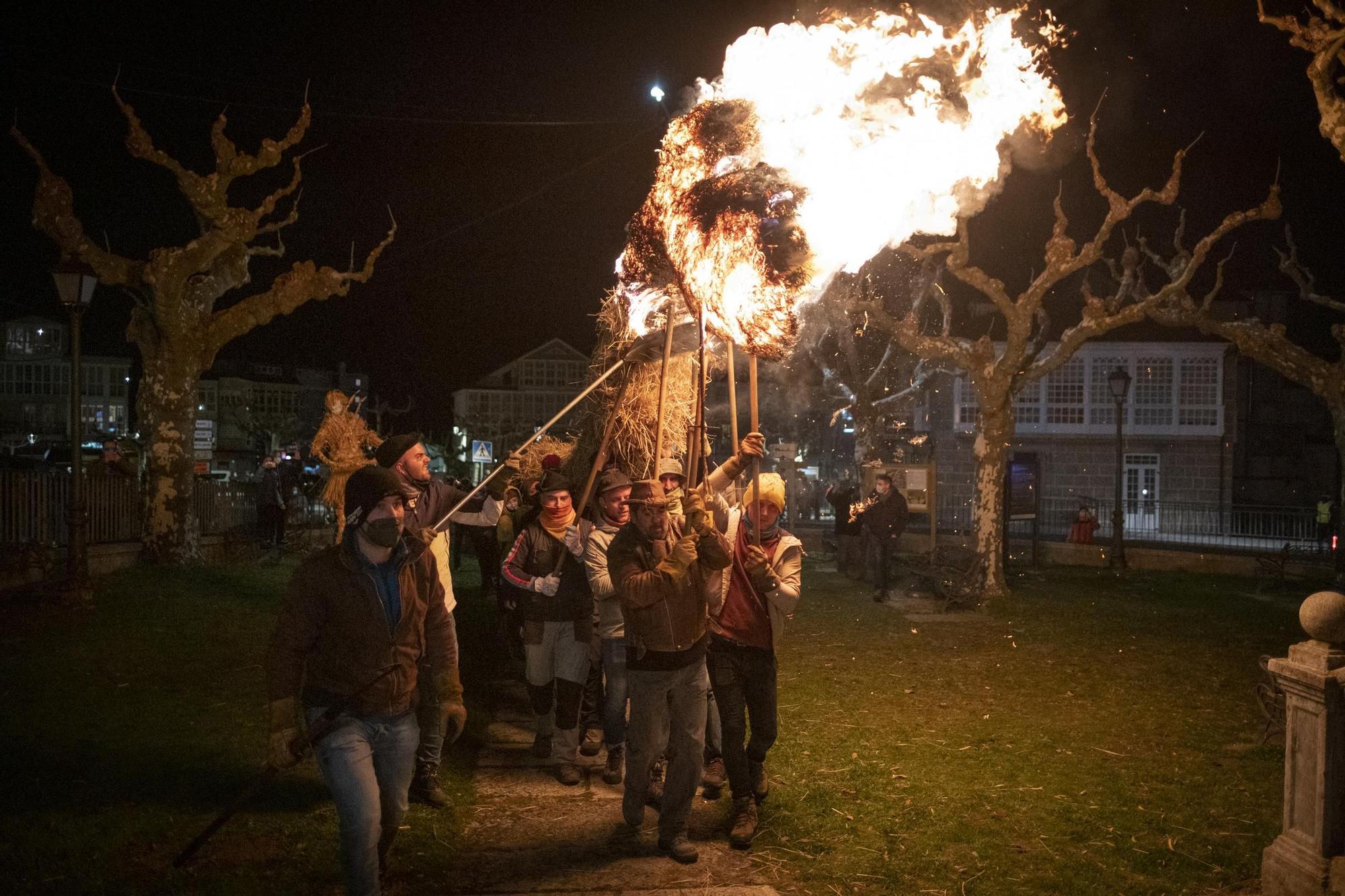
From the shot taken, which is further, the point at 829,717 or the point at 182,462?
the point at 182,462

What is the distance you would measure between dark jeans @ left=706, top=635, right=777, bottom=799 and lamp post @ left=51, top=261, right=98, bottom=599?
396 inches

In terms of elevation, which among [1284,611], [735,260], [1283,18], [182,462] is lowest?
[1284,611]

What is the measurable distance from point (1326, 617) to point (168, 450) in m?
16.7

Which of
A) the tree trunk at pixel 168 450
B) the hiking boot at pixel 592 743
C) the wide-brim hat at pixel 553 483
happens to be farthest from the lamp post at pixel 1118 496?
the tree trunk at pixel 168 450

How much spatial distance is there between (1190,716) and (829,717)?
3071 millimetres

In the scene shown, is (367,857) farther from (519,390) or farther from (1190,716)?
(519,390)

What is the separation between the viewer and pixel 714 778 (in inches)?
245

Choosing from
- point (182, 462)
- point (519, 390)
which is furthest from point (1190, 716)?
point (519, 390)

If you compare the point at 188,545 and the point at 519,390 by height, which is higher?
the point at 519,390

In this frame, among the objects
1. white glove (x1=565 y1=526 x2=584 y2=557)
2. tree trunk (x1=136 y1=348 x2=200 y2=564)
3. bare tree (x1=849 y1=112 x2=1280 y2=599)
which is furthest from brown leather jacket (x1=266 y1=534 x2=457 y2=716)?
tree trunk (x1=136 y1=348 x2=200 y2=564)

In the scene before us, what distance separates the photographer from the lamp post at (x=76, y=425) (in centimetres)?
1220

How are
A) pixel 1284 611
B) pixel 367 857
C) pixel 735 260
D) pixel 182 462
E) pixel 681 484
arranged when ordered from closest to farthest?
pixel 367 857
pixel 735 260
pixel 681 484
pixel 1284 611
pixel 182 462

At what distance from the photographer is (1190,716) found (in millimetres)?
8383

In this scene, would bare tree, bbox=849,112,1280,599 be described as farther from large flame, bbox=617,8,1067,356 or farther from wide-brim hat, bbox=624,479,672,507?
wide-brim hat, bbox=624,479,672,507
